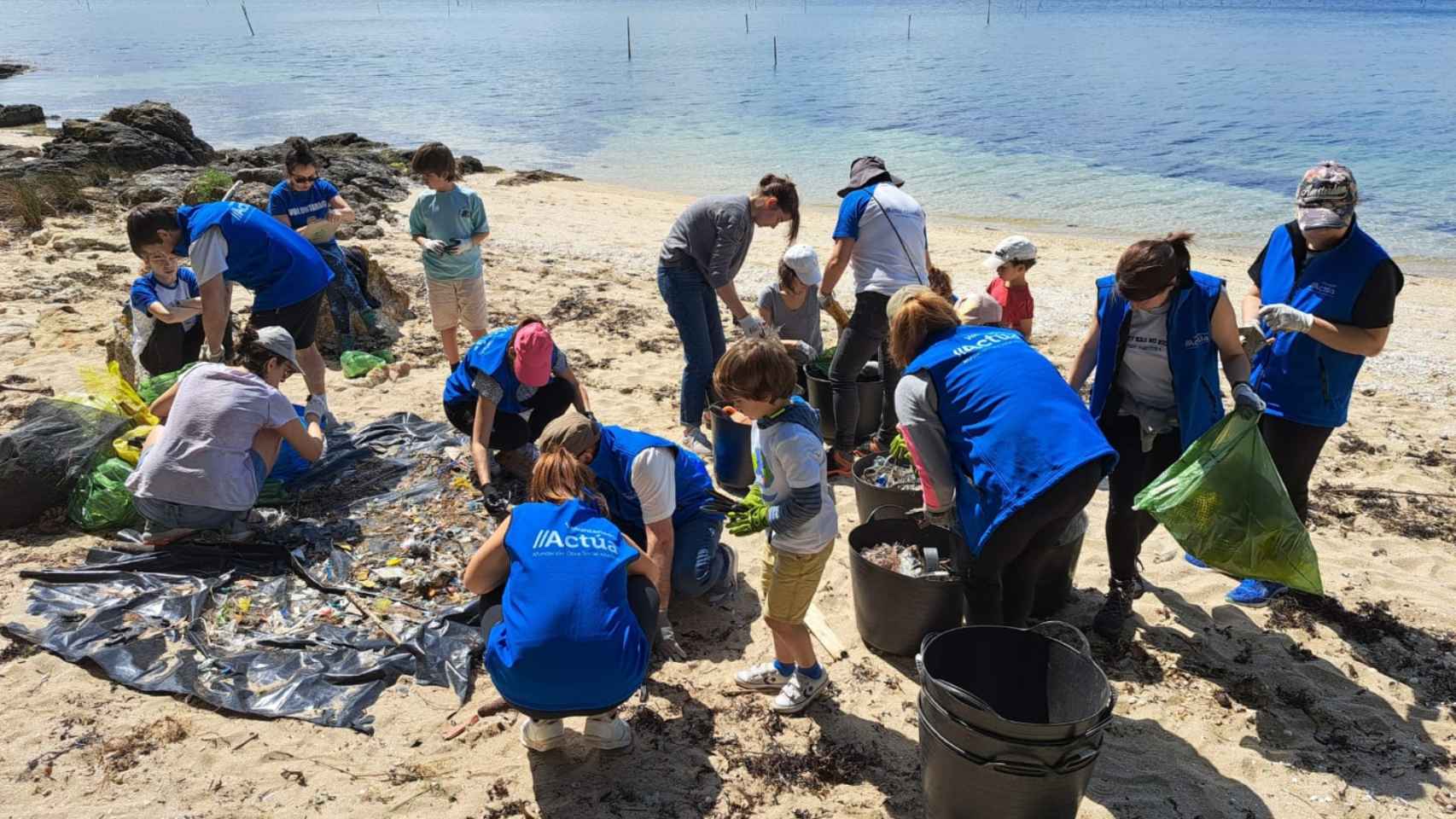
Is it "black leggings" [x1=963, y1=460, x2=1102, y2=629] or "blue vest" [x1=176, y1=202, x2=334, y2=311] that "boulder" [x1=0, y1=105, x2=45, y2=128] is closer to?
"blue vest" [x1=176, y1=202, x2=334, y2=311]

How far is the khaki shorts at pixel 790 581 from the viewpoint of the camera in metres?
3.39

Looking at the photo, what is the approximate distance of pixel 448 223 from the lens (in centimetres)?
645

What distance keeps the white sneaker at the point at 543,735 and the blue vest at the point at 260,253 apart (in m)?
3.64

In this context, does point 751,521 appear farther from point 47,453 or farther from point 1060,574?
point 47,453

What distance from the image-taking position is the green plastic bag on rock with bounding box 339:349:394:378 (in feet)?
23.6

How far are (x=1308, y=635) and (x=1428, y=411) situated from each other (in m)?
3.55

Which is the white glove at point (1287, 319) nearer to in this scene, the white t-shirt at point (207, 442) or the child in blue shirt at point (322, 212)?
the white t-shirt at point (207, 442)

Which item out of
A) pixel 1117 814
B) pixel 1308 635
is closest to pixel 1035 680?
pixel 1117 814

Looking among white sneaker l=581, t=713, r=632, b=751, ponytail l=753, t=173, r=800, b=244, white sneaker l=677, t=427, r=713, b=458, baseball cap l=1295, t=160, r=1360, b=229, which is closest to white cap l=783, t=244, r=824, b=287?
ponytail l=753, t=173, r=800, b=244

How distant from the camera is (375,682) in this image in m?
3.75

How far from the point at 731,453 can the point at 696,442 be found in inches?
24.5

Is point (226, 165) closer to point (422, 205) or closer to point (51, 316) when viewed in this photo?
point (51, 316)

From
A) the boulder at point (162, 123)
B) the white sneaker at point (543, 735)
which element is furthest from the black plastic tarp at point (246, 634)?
the boulder at point (162, 123)

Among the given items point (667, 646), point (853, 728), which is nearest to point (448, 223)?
point (667, 646)
